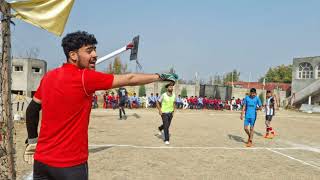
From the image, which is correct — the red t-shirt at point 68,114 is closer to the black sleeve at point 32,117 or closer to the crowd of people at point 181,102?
the black sleeve at point 32,117

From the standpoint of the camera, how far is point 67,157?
3.16 metres

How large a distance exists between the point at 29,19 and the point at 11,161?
175cm

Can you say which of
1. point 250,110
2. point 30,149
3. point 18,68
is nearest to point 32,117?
point 30,149

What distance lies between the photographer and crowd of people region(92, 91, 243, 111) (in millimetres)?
32594

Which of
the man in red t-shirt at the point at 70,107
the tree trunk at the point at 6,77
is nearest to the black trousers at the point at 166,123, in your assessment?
the tree trunk at the point at 6,77

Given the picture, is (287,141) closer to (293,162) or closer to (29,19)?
(293,162)

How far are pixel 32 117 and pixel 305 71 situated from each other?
152ft

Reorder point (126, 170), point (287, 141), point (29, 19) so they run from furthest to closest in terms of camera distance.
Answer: point (287, 141) → point (126, 170) → point (29, 19)

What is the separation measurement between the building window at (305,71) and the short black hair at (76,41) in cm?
4598

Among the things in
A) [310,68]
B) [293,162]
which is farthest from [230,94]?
[293,162]

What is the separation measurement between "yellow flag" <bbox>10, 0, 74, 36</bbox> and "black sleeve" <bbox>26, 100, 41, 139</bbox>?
4.82ft

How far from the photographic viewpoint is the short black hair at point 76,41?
3307 mm

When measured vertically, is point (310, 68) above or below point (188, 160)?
above

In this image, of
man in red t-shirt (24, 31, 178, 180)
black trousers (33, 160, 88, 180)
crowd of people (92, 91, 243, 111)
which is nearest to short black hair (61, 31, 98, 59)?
man in red t-shirt (24, 31, 178, 180)
